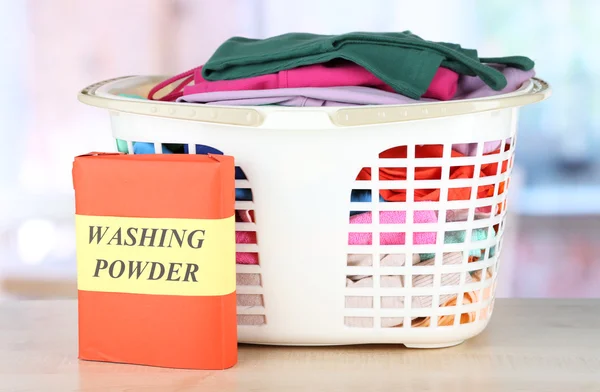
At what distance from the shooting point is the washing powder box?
2.85 feet

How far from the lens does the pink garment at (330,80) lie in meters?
0.96

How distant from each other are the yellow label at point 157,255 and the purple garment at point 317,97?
0.54 ft

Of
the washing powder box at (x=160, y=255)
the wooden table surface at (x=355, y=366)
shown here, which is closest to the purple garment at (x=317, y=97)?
the washing powder box at (x=160, y=255)

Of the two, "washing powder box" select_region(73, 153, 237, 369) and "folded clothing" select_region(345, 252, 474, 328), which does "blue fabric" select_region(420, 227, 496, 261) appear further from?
"washing powder box" select_region(73, 153, 237, 369)

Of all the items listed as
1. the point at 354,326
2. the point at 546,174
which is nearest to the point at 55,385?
the point at 354,326

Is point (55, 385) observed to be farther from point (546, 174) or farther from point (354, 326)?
point (546, 174)

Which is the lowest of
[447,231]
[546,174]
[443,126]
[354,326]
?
[546,174]

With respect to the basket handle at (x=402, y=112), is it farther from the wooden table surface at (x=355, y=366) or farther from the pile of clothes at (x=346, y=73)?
the wooden table surface at (x=355, y=366)

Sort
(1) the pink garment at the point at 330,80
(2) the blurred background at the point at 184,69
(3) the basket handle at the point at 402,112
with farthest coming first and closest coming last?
(2) the blurred background at the point at 184,69
(1) the pink garment at the point at 330,80
(3) the basket handle at the point at 402,112

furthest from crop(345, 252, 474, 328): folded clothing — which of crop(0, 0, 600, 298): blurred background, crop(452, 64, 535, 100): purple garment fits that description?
crop(0, 0, 600, 298): blurred background

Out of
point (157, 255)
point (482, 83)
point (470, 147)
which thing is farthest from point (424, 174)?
point (157, 255)

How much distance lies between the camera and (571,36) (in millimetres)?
1815

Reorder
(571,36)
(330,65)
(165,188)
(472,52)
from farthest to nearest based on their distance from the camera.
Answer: (571,36)
(472,52)
(330,65)
(165,188)

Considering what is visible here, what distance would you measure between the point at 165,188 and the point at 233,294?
5.3 inches
